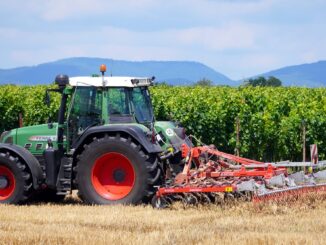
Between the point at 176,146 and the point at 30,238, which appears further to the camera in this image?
the point at 176,146

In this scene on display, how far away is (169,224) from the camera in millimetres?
9367

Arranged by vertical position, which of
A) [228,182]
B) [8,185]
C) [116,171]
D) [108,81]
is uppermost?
[108,81]

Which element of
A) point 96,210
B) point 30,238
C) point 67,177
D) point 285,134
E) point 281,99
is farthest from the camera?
point 281,99

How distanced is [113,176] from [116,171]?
0.30 ft

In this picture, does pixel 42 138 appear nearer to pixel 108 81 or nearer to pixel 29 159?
pixel 29 159

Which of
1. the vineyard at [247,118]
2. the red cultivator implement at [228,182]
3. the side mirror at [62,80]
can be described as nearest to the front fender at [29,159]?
the side mirror at [62,80]

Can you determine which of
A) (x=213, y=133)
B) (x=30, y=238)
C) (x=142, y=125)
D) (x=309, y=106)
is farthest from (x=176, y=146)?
(x=309, y=106)

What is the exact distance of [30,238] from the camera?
812 centimetres

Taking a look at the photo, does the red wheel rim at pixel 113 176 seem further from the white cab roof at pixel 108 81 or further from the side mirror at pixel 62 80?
the side mirror at pixel 62 80

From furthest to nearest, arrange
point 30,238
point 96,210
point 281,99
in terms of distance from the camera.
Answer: point 281,99, point 96,210, point 30,238

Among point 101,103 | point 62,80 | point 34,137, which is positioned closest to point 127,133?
point 101,103

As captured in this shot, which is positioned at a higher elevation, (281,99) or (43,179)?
(281,99)

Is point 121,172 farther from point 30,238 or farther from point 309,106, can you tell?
point 309,106

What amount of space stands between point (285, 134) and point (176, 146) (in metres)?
9.10
